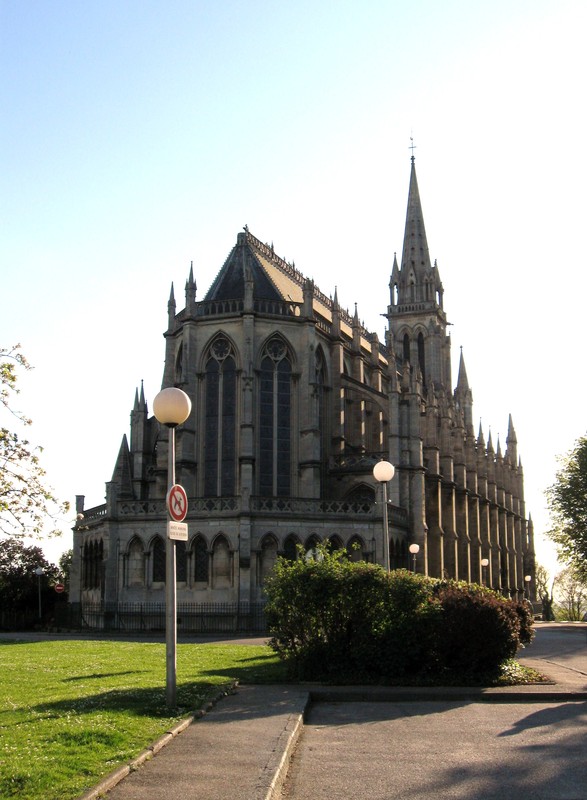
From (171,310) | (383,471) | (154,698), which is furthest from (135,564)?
(154,698)

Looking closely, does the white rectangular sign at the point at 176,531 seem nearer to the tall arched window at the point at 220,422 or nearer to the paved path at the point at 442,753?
the paved path at the point at 442,753

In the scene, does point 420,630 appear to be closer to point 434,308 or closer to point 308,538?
point 308,538

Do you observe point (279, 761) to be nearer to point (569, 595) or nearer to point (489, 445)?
point (489, 445)

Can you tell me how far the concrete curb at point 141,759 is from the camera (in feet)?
24.0

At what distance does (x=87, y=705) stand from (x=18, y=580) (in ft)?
144

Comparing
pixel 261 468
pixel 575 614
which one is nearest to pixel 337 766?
pixel 261 468

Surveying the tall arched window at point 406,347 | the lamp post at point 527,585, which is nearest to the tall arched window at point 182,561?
the tall arched window at point 406,347

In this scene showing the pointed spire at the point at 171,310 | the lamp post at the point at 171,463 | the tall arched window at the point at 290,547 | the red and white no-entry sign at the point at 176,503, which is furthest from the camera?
the pointed spire at the point at 171,310

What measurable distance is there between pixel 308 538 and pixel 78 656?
20796 mm

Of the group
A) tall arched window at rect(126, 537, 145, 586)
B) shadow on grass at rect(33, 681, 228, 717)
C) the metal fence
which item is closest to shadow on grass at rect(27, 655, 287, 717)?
shadow on grass at rect(33, 681, 228, 717)

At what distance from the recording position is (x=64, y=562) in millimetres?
72500

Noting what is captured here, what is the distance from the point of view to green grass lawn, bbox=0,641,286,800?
25.8ft

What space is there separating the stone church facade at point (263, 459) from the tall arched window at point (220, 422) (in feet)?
0.20

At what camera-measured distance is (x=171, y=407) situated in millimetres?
12484
